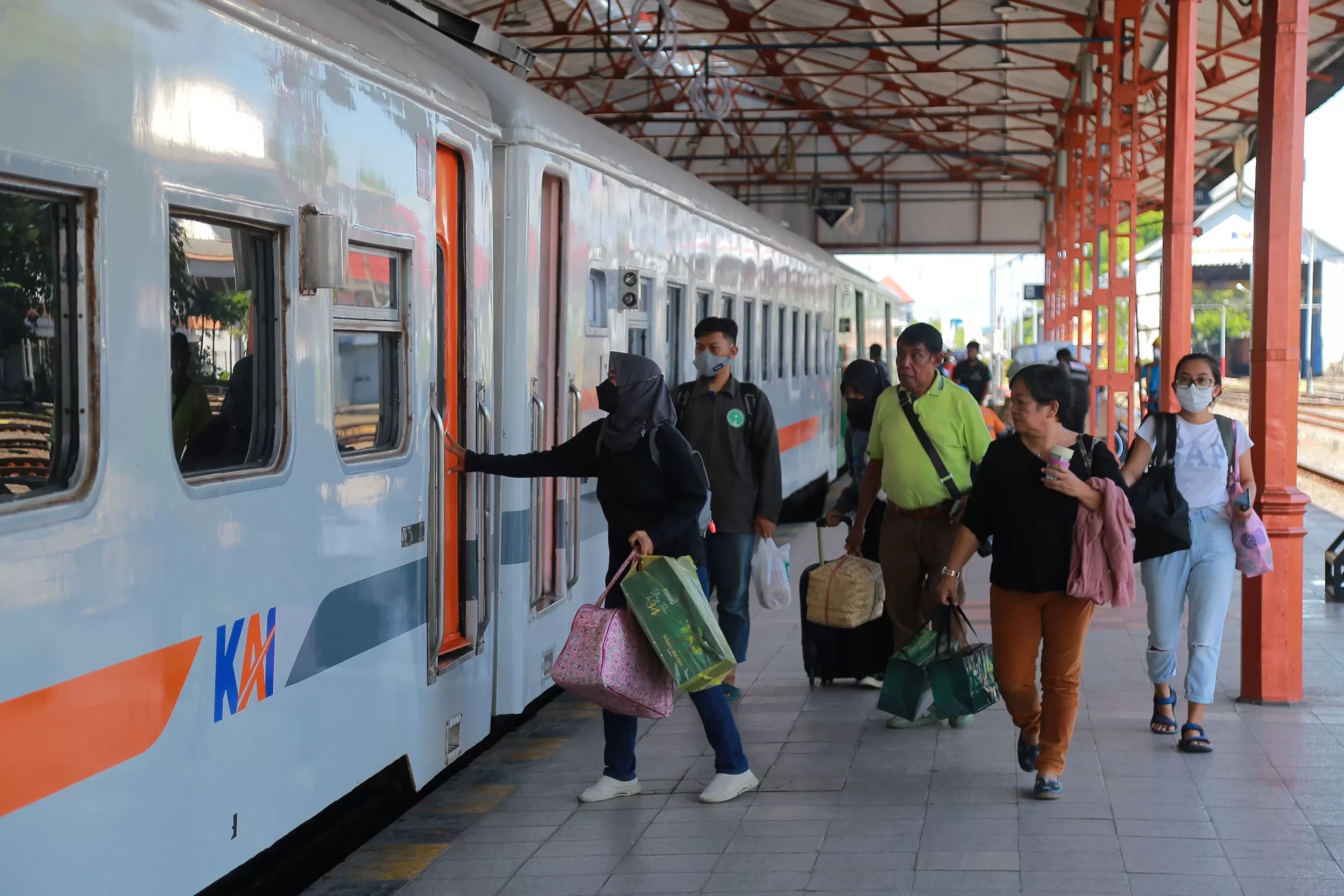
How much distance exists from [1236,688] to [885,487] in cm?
237

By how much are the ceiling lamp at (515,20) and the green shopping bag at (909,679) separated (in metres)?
18.2

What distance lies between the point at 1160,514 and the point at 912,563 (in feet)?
3.68

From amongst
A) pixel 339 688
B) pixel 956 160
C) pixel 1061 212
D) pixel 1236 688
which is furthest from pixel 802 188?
pixel 339 688

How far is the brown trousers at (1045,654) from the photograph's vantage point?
5.88m

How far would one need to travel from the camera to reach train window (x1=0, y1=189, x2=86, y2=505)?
3.29m

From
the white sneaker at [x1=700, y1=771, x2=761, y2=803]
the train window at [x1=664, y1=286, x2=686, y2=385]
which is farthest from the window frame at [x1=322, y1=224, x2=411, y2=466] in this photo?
the train window at [x1=664, y1=286, x2=686, y2=385]

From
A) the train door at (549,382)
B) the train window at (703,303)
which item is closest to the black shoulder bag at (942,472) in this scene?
the train door at (549,382)

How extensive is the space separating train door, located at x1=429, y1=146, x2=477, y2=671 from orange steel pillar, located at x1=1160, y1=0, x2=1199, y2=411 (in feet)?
18.4

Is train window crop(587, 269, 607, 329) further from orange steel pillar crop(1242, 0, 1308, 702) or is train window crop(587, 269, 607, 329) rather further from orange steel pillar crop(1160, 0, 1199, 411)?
orange steel pillar crop(1160, 0, 1199, 411)

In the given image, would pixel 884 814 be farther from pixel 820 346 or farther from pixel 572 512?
pixel 820 346

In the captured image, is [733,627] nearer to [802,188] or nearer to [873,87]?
[873,87]

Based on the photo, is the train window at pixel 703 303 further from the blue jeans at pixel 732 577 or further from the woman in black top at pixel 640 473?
the woman in black top at pixel 640 473

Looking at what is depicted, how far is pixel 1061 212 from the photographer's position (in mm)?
38344

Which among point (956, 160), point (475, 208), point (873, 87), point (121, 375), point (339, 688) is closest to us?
point (121, 375)
